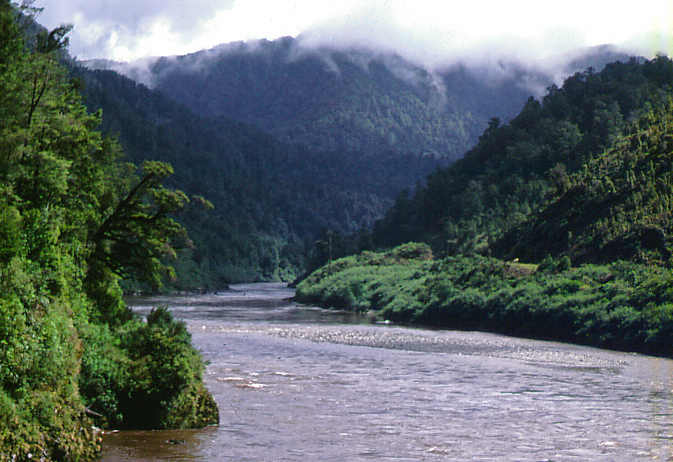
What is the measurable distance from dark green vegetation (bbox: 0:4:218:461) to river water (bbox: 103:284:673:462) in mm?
1708

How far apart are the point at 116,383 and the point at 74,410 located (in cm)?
510

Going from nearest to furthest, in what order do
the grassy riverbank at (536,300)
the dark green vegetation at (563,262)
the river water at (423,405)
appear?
the river water at (423,405)
the grassy riverbank at (536,300)
the dark green vegetation at (563,262)

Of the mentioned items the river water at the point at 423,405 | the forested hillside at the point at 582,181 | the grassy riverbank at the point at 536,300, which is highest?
the forested hillside at the point at 582,181

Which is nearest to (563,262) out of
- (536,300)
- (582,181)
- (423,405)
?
(536,300)

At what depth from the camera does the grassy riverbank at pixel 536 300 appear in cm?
6322

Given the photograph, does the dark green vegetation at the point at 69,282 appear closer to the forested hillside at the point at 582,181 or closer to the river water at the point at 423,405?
the river water at the point at 423,405

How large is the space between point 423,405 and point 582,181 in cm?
7711

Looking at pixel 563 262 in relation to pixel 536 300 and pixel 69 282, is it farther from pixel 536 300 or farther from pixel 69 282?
pixel 69 282

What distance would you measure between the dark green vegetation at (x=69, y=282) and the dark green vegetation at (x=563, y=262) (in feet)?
130

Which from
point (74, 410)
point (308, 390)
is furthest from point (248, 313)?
point (74, 410)

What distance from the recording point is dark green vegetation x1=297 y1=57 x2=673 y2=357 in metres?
67.9

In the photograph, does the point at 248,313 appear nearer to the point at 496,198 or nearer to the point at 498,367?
the point at 498,367

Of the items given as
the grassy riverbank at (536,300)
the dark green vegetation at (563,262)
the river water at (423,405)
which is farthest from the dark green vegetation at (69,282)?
the dark green vegetation at (563,262)

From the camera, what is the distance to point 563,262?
86.1 meters
